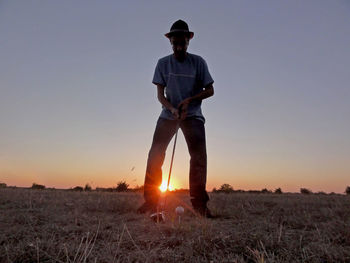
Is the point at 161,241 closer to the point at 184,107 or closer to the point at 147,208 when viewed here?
the point at 147,208

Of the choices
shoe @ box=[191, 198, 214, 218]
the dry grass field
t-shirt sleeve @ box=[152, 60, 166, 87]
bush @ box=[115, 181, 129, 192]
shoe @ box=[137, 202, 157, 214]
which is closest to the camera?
the dry grass field

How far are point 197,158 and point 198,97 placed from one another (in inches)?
36.7

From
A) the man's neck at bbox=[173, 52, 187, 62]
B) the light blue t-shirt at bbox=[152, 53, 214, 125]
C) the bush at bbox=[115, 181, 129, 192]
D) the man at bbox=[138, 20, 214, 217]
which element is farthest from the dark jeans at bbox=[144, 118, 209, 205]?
the bush at bbox=[115, 181, 129, 192]

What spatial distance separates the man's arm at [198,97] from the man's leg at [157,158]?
27 centimetres

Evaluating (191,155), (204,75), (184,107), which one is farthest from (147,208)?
(204,75)

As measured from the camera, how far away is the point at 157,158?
5043 mm

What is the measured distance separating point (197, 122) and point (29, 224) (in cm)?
273

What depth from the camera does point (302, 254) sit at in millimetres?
2566

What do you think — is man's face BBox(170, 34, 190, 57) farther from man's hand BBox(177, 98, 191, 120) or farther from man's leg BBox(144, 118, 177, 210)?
man's leg BBox(144, 118, 177, 210)

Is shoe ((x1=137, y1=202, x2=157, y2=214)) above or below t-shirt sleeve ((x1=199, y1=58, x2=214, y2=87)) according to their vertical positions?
below

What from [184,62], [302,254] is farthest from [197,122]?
[302,254]

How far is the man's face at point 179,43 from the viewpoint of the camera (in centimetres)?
502

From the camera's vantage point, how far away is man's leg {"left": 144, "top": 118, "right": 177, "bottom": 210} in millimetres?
4977

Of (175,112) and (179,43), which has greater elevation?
(179,43)
